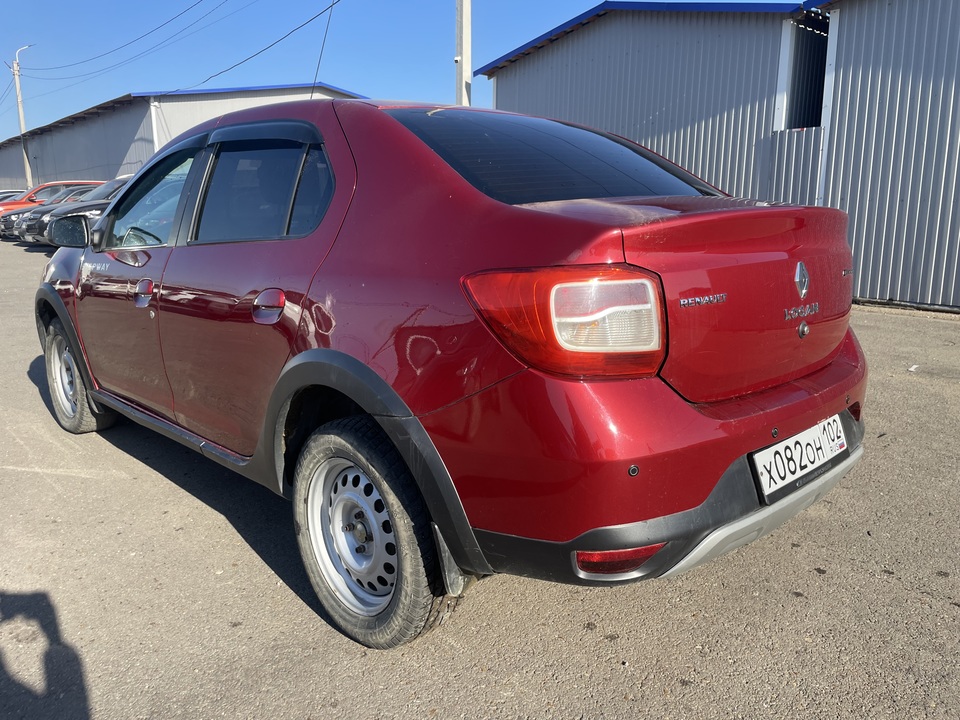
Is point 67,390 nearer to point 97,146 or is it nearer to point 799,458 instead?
point 799,458

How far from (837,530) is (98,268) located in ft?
12.1

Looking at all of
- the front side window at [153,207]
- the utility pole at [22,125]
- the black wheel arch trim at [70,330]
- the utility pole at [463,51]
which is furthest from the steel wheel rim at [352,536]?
the utility pole at [22,125]

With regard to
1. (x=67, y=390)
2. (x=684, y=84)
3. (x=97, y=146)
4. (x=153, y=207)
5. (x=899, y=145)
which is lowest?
(x=67, y=390)

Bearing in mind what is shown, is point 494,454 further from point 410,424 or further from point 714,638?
point 714,638

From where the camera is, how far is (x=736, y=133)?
436 inches

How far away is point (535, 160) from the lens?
8.52 feet

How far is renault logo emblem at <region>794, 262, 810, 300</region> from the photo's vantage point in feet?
7.61

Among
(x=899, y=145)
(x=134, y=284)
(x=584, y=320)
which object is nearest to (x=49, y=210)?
(x=134, y=284)

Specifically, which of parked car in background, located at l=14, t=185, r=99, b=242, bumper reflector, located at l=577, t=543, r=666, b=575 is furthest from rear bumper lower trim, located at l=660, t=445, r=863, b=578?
parked car in background, located at l=14, t=185, r=99, b=242

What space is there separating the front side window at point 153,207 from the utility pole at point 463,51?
1009 cm

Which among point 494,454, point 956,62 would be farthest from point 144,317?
point 956,62

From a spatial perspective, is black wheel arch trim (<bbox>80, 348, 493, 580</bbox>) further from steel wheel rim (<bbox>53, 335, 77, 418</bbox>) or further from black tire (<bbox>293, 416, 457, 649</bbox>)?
steel wheel rim (<bbox>53, 335, 77, 418</bbox>)

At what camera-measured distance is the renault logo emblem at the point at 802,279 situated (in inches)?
91.3

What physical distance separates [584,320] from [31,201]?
936 inches
